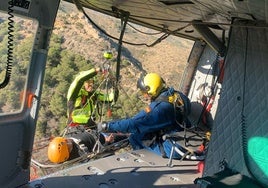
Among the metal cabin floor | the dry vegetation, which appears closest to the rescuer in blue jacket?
the metal cabin floor

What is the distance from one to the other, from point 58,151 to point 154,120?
167cm

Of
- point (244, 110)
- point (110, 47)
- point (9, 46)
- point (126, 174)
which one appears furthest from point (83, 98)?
point (110, 47)

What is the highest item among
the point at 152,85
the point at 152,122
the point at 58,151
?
the point at 152,85

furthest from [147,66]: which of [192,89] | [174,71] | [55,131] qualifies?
[192,89]

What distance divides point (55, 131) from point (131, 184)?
1608 centimetres

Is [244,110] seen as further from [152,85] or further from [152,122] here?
[152,85]

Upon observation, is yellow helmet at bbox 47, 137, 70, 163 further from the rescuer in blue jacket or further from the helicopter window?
the helicopter window

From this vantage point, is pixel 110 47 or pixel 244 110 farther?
pixel 110 47

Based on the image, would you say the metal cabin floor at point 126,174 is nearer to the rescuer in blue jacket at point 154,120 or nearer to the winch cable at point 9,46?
the rescuer in blue jacket at point 154,120

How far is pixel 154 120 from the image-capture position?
6.00 meters

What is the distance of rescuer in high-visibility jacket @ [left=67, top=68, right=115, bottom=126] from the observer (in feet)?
26.3

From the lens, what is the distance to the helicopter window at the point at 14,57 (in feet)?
11.2

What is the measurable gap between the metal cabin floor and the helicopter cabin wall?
654 mm

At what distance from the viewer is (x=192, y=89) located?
834 cm
